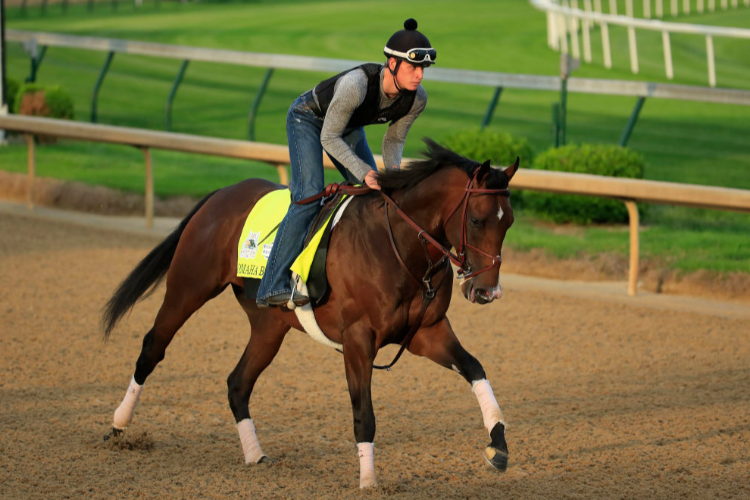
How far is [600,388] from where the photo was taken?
21.7 ft

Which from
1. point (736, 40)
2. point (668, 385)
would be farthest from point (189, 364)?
point (736, 40)

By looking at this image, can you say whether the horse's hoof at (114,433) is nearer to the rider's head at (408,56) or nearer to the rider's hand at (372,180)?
the rider's hand at (372,180)

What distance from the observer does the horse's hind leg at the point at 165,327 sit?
5.64 m

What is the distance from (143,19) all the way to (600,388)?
35502mm

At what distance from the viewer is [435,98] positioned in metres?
22.4

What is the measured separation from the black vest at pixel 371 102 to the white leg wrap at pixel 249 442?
1641mm

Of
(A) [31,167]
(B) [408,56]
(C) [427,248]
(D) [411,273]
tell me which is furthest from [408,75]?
(A) [31,167]

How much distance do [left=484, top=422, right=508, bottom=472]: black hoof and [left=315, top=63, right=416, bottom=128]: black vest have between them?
161cm

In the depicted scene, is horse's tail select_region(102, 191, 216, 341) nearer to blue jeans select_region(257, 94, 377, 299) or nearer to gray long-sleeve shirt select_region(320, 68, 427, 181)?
blue jeans select_region(257, 94, 377, 299)

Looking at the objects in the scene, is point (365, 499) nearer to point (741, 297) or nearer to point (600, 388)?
point (600, 388)

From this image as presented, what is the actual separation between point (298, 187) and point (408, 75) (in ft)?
2.83

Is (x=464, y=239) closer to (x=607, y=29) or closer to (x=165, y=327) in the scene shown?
(x=165, y=327)

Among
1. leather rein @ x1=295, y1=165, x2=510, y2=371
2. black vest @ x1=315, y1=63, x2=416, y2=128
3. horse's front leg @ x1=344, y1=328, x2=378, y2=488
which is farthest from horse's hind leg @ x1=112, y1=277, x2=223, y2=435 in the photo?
black vest @ x1=315, y1=63, x2=416, y2=128

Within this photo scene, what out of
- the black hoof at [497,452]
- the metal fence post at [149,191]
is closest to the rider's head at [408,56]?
the black hoof at [497,452]
